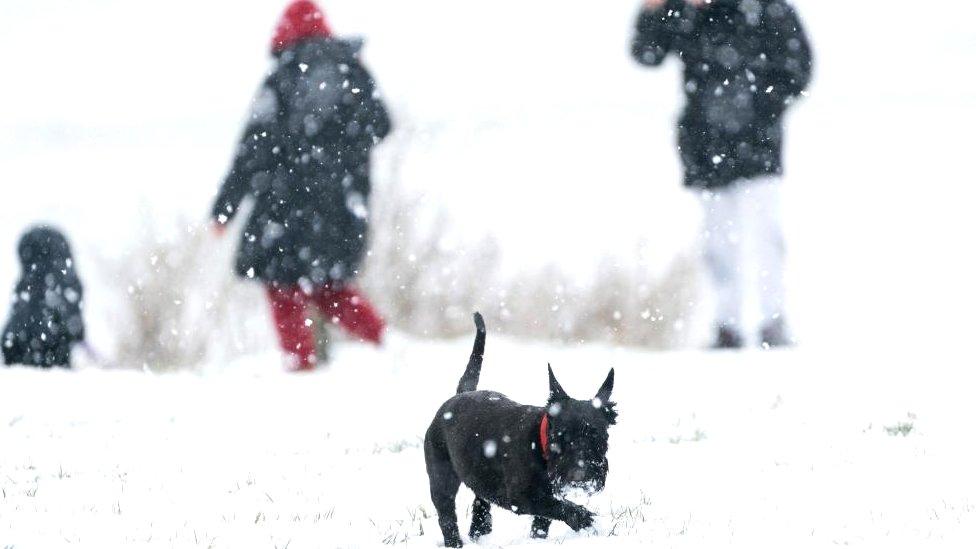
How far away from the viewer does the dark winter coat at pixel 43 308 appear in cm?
1150

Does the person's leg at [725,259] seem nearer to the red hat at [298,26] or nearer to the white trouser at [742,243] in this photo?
the white trouser at [742,243]

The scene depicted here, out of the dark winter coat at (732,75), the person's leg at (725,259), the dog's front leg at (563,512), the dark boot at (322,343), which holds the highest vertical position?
the dark winter coat at (732,75)

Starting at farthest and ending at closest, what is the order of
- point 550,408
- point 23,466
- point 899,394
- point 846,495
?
point 899,394 < point 23,466 < point 846,495 < point 550,408

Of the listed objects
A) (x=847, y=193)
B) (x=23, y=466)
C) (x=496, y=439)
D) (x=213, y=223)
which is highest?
(x=847, y=193)

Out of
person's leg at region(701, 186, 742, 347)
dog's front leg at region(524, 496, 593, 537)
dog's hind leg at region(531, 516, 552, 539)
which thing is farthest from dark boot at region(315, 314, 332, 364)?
dog's front leg at region(524, 496, 593, 537)

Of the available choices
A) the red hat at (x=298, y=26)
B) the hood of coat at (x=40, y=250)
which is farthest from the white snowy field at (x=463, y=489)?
the red hat at (x=298, y=26)

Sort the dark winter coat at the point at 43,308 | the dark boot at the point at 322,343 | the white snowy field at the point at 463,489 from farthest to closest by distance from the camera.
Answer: the dark winter coat at the point at 43,308
the dark boot at the point at 322,343
the white snowy field at the point at 463,489

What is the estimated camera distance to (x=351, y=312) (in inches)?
351

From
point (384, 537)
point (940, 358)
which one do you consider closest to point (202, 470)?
point (384, 537)

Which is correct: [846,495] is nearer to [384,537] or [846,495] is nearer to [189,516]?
[384,537]

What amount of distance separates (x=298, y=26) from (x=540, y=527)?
6160 mm

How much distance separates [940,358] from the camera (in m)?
8.12

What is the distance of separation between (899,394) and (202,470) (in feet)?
14.2

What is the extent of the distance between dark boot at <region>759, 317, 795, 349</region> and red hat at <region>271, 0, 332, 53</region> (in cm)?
432
